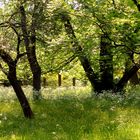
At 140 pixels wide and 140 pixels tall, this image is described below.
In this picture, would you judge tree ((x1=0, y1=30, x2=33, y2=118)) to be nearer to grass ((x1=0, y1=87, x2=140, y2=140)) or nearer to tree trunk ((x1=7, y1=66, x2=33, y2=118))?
tree trunk ((x1=7, y1=66, x2=33, y2=118))

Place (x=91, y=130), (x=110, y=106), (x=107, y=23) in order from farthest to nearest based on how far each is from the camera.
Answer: (x=107, y=23)
(x=110, y=106)
(x=91, y=130)

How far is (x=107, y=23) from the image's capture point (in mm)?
17547

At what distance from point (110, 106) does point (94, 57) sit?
7424 millimetres

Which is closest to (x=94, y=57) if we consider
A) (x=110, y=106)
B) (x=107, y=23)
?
(x=107, y=23)

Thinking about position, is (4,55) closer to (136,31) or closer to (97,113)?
(97,113)

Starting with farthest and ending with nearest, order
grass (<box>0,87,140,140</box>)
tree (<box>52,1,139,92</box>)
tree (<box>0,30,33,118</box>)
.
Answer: tree (<box>52,1,139,92</box>) → tree (<box>0,30,33,118</box>) → grass (<box>0,87,140,140</box>)

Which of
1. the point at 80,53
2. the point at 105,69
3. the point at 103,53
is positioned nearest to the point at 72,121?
the point at 80,53

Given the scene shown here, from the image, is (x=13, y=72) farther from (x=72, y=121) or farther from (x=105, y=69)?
(x=105, y=69)

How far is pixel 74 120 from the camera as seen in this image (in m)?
13.0

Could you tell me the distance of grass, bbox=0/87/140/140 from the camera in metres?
10.5

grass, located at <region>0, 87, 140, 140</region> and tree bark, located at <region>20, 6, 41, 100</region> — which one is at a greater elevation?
tree bark, located at <region>20, 6, 41, 100</region>

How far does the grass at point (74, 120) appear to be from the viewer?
10.5 meters

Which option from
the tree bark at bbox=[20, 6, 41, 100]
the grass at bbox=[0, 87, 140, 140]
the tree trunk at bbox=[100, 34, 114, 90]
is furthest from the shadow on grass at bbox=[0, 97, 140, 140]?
the tree trunk at bbox=[100, 34, 114, 90]

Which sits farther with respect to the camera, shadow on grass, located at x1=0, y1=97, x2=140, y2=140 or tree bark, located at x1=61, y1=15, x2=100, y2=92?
tree bark, located at x1=61, y1=15, x2=100, y2=92
